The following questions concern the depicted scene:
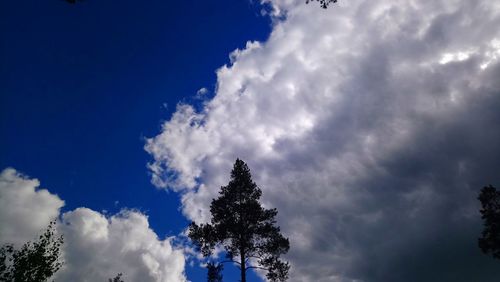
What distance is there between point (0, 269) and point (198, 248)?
2323 centimetres

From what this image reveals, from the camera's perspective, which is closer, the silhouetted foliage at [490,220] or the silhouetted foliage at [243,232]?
the silhouetted foliage at [243,232]

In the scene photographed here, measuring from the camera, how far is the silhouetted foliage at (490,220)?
3186 cm

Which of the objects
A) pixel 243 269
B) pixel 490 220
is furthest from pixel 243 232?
pixel 490 220

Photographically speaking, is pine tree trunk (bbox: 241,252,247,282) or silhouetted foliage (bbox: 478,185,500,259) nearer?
pine tree trunk (bbox: 241,252,247,282)

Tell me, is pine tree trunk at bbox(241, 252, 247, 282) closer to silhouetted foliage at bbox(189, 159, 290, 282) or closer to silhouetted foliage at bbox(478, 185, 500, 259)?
silhouetted foliage at bbox(189, 159, 290, 282)

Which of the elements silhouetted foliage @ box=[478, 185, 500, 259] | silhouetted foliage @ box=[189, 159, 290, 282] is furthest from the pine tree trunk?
silhouetted foliage @ box=[478, 185, 500, 259]

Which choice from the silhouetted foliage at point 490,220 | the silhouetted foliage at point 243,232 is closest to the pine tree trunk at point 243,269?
the silhouetted foliage at point 243,232

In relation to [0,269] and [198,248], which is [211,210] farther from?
[0,269]

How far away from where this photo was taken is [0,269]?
99.9 ft

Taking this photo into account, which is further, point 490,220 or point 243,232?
point 490,220

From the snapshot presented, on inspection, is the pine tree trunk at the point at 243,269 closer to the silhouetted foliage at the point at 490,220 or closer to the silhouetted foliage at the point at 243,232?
the silhouetted foliage at the point at 243,232

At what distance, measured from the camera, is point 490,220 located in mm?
32312

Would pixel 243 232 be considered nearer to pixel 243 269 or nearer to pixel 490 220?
pixel 243 269

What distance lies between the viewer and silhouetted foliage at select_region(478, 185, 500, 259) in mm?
31859
